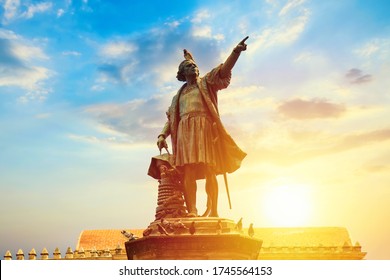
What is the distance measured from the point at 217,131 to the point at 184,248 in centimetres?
272

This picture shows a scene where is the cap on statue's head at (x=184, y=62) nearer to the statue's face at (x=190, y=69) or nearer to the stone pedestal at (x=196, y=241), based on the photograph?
the statue's face at (x=190, y=69)

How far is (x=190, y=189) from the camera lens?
38.3 feet

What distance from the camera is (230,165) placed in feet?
39.2

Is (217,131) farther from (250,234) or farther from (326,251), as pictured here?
(326,251)

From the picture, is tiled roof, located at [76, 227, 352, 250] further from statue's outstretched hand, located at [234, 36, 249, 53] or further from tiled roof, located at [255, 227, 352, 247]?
statue's outstretched hand, located at [234, 36, 249, 53]

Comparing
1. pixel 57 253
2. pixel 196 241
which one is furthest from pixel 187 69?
pixel 57 253

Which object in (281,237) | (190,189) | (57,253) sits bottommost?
(190,189)

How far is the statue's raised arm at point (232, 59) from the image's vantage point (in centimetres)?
1134

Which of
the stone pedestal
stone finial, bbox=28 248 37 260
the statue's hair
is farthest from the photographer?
stone finial, bbox=28 248 37 260

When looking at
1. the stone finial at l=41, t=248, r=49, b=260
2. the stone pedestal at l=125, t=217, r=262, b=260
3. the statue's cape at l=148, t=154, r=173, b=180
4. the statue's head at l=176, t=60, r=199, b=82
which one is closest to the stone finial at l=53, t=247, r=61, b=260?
the stone finial at l=41, t=248, r=49, b=260

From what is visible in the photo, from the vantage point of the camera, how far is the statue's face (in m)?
12.3

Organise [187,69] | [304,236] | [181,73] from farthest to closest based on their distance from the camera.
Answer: [304,236], [181,73], [187,69]

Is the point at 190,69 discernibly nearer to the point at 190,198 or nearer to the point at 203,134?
the point at 203,134

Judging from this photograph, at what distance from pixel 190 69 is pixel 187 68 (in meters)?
0.09
